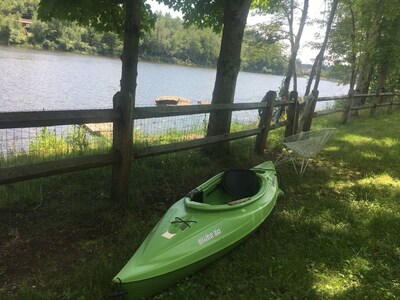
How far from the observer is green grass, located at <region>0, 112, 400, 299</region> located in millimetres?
3098

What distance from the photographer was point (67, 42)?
6744cm

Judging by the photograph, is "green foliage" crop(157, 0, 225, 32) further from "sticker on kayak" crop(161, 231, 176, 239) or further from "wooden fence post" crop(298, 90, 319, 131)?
"sticker on kayak" crop(161, 231, 176, 239)

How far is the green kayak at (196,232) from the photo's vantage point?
283 centimetres

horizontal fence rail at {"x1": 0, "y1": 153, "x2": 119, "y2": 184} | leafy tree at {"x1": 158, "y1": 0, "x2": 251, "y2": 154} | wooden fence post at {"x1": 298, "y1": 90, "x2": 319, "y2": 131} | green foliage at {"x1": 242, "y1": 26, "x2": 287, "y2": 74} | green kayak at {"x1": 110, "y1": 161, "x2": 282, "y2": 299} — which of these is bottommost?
green kayak at {"x1": 110, "y1": 161, "x2": 282, "y2": 299}

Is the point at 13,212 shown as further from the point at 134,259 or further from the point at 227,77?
the point at 227,77

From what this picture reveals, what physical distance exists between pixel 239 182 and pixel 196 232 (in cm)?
145

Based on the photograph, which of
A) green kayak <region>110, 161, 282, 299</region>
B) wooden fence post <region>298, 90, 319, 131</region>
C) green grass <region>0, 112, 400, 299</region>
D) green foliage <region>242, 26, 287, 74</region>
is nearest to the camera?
green kayak <region>110, 161, 282, 299</region>

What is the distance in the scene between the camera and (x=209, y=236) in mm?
3352

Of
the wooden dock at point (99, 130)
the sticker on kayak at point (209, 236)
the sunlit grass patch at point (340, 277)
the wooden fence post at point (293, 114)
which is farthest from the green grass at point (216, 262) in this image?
the wooden fence post at point (293, 114)

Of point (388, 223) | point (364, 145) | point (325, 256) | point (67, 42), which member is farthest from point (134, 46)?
point (67, 42)

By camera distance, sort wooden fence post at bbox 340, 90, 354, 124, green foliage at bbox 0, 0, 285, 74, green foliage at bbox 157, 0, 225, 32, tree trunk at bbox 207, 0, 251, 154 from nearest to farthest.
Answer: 1. tree trunk at bbox 207, 0, 251, 154
2. green foliage at bbox 157, 0, 225, 32
3. wooden fence post at bbox 340, 90, 354, 124
4. green foliage at bbox 0, 0, 285, 74

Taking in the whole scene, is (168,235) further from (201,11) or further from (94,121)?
(201,11)

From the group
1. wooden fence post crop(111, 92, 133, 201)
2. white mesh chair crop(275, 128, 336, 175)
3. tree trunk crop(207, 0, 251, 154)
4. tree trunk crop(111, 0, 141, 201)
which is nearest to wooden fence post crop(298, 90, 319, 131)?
white mesh chair crop(275, 128, 336, 175)

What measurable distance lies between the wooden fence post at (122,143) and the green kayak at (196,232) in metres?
→ 0.88
